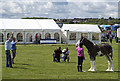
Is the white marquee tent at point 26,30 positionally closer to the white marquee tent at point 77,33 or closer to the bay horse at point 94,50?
the white marquee tent at point 77,33

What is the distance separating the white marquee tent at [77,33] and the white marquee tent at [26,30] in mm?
1693

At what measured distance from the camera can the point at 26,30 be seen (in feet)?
130

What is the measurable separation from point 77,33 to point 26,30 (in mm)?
9076

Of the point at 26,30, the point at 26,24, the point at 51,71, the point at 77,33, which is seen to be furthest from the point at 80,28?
the point at 51,71

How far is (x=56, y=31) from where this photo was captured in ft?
133

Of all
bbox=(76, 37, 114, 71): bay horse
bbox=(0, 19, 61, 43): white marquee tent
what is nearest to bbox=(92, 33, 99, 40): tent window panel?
bbox=(0, 19, 61, 43): white marquee tent

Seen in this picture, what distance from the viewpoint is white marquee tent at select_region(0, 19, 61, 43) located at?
39.0 m

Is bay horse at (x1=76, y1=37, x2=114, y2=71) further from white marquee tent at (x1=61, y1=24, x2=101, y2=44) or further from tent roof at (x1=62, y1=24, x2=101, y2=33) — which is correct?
tent roof at (x1=62, y1=24, x2=101, y2=33)

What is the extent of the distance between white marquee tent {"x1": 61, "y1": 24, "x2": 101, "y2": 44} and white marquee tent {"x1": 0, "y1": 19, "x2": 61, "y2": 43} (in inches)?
66.7

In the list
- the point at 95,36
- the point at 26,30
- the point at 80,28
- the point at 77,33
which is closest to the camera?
the point at 26,30

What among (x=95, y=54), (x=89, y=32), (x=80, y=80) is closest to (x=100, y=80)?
(x=80, y=80)

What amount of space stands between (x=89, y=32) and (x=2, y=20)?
15.6 metres

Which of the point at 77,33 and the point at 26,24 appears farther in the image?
the point at 77,33

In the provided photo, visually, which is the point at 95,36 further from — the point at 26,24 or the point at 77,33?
the point at 26,24
